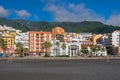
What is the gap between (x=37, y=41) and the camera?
19225 cm

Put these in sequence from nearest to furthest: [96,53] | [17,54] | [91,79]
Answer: [91,79]
[17,54]
[96,53]

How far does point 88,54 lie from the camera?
194625mm

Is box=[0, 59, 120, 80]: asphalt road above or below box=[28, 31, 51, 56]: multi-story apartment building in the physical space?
below

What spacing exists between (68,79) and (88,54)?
15861cm

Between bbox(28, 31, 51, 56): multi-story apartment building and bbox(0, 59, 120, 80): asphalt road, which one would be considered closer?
bbox(0, 59, 120, 80): asphalt road

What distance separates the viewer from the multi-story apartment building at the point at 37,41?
189625mm

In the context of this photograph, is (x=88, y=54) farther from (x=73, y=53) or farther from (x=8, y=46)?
(x=8, y=46)

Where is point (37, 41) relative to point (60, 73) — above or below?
above

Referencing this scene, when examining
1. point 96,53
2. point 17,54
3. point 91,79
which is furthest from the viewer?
point 96,53

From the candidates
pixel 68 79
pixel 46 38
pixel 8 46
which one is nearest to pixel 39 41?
pixel 46 38

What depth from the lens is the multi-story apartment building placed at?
18962 cm

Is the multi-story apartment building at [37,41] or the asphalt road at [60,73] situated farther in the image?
the multi-story apartment building at [37,41]

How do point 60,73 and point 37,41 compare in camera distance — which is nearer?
point 60,73

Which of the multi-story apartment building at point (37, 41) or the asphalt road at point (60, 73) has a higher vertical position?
the multi-story apartment building at point (37, 41)
